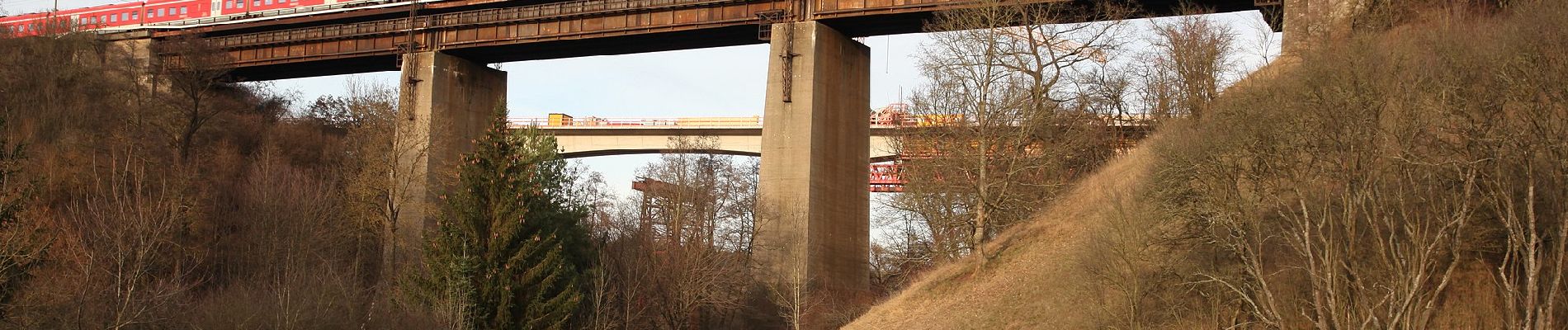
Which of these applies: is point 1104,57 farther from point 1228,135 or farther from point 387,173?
point 387,173

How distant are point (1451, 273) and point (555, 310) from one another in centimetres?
2236

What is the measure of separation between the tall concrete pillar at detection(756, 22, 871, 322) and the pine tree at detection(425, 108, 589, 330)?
7730mm

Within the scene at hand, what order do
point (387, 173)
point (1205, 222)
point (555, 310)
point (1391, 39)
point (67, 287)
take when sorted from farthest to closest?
point (387, 173) → point (555, 310) → point (67, 287) → point (1391, 39) → point (1205, 222)

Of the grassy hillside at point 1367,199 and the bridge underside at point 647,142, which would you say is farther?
the bridge underside at point 647,142

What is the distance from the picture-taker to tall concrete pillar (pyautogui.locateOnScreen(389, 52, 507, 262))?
49812 millimetres

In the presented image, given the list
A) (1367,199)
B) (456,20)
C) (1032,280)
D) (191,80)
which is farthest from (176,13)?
(1367,199)

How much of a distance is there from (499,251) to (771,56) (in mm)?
12287

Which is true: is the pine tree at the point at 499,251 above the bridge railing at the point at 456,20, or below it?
below

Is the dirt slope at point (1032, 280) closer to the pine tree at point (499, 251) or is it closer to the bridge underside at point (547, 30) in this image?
the bridge underside at point (547, 30)

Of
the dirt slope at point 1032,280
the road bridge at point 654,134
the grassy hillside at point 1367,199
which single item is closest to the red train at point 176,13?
the road bridge at point 654,134

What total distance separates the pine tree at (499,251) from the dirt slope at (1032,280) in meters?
8.27

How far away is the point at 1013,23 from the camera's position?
39.5 m

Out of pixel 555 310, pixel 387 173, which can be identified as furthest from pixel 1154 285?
pixel 387 173

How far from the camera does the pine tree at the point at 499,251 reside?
36281mm
